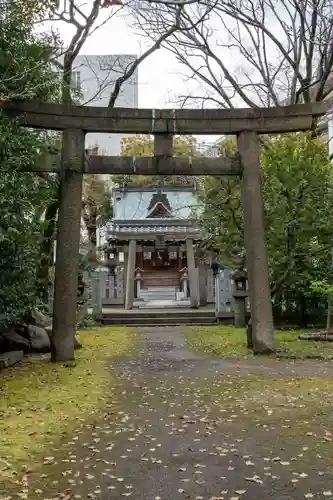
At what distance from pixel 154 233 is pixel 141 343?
10.2 meters

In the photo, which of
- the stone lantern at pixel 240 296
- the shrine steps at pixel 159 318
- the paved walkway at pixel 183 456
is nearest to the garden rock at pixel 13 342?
the paved walkway at pixel 183 456

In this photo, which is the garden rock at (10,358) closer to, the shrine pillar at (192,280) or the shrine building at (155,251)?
the shrine building at (155,251)

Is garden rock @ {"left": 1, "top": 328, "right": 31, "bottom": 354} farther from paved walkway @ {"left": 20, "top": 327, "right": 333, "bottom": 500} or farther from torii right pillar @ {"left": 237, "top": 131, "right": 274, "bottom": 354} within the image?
torii right pillar @ {"left": 237, "top": 131, "right": 274, "bottom": 354}

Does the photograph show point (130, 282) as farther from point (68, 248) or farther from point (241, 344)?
point (68, 248)

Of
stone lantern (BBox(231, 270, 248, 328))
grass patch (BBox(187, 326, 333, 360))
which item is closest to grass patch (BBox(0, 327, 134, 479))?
grass patch (BBox(187, 326, 333, 360))

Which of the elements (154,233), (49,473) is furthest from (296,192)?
(154,233)

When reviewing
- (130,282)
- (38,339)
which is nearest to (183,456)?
(38,339)

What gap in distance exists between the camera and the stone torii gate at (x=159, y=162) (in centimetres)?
838

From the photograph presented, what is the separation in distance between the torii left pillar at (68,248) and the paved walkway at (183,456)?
90.1 inches

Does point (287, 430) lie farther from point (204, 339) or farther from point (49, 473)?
point (204, 339)

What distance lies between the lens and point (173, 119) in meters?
8.84

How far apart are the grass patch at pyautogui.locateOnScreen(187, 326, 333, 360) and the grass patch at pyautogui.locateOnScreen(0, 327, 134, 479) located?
2.31 meters

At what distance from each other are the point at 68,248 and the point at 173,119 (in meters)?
2.91

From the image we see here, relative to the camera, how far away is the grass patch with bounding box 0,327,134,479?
4.14 metres
